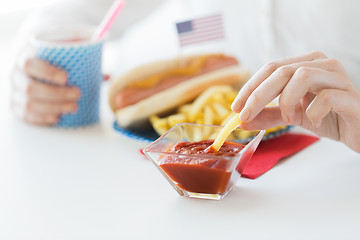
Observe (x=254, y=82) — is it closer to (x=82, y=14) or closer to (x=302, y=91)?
(x=302, y=91)

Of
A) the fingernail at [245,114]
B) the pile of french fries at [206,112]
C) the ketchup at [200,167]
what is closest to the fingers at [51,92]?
the pile of french fries at [206,112]

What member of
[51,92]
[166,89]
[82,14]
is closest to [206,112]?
[166,89]

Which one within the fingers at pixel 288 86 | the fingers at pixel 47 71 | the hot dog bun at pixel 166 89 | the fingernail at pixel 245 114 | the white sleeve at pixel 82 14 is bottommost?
the hot dog bun at pixel 166 89

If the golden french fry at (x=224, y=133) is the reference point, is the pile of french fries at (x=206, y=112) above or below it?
below

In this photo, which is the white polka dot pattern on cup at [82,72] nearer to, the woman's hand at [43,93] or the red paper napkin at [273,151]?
the woman's hand at [43,93]

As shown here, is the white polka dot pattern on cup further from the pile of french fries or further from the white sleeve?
the white sleeve
